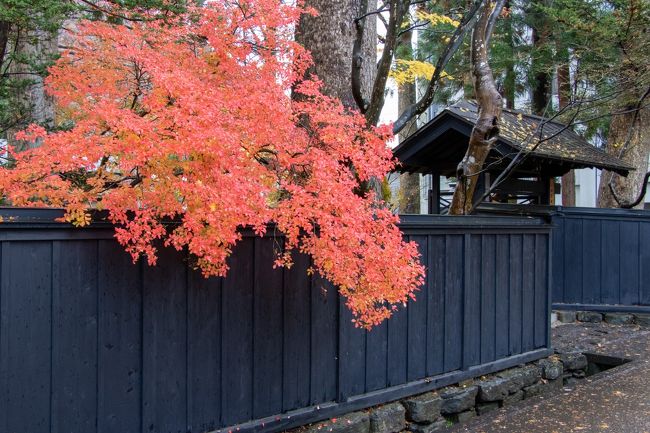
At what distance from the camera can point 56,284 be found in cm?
342

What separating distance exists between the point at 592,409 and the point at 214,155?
4.67 m

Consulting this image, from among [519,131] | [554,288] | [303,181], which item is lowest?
[554,288]

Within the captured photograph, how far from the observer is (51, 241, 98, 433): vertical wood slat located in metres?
3.40

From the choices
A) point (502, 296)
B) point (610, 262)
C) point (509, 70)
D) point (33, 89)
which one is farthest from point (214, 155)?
point (509, 70)

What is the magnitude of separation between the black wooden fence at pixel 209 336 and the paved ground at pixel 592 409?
2.10 ft

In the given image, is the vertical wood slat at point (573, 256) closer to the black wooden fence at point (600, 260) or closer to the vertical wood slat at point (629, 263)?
the black wooden fence at point (600, 260)

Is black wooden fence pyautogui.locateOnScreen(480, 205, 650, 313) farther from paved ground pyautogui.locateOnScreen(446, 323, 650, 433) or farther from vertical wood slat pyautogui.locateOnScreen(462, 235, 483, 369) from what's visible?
vertical wood slat pyautogui.locateOnScreen(462, 235, 483, 369)

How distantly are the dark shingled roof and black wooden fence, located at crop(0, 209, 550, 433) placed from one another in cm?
273

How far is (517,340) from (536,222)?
4.91 ft

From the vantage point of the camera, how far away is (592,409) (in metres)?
5.58

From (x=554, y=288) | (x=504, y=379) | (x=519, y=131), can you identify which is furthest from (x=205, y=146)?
(x=554, y=288)

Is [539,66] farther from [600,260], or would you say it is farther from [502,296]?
[502,296]

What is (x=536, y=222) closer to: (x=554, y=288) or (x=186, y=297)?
(x=554, y=288)

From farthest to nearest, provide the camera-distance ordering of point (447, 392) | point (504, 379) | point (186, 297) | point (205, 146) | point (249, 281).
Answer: point (504, 379)
point (447, 392)
point (249, 281)
point (186, 297)
point (205, 146)
